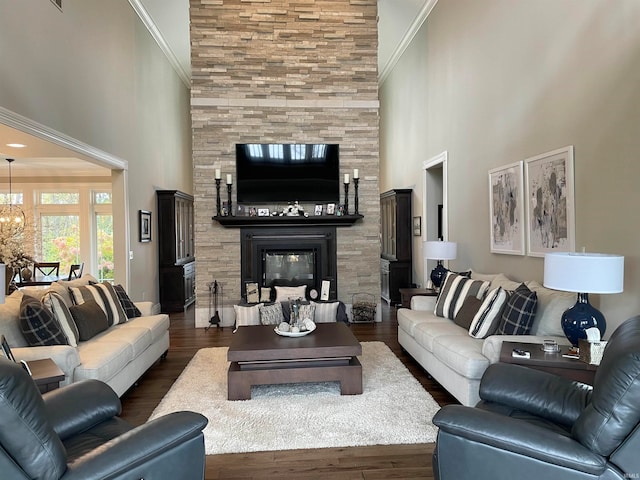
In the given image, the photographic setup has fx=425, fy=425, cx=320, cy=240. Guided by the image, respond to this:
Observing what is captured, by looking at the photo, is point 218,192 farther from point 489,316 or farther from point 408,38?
point 408,38

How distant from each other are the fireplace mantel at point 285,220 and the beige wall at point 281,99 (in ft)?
0.68

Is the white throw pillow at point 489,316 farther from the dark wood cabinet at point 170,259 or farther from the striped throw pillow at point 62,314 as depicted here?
the dark wood cabinet at point 170,259

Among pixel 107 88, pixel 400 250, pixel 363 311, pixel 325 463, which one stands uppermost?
pixel 107 88

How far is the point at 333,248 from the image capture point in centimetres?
662

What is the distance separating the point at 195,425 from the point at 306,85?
572cm

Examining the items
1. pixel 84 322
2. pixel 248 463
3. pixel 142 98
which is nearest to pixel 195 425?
pixel 248 463

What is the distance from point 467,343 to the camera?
11.2 ft

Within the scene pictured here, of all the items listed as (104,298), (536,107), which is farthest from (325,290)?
(536,107)

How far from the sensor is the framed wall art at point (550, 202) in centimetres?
358

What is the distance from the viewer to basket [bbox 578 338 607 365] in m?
2.55

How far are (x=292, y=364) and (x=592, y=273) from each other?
2.32 m

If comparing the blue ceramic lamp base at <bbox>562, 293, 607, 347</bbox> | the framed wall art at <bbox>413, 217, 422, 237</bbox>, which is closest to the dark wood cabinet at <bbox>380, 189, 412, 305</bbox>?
the framed wall art at <bbox>413, 217, 422, 237</bbox>

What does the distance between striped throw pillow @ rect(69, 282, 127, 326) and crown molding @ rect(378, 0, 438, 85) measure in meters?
6.25

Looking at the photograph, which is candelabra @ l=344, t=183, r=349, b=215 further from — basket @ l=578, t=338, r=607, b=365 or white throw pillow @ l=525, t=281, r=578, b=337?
basket @ l=578, t=338, r=607, b=365
